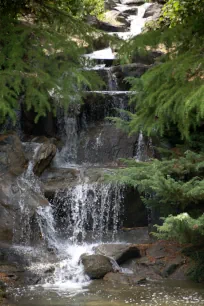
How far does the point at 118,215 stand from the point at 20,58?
5.14m

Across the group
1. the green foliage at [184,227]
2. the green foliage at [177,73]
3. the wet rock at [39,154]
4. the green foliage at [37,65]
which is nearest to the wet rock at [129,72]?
the wet rock at [39,154]

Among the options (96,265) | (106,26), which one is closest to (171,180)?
(96,265)

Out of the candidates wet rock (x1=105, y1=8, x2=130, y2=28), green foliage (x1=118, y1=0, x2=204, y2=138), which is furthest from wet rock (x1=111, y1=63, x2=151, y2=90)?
wet rock (x1=105, y1=8, x2=130, y2=28)

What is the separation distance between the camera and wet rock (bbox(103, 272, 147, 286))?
833 centimetres

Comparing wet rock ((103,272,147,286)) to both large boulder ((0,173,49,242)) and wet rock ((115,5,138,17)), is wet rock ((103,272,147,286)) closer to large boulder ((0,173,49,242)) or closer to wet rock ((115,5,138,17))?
large boulder ((0,173,49,242))

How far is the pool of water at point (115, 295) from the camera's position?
7.09 meters

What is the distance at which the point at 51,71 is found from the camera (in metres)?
7.55

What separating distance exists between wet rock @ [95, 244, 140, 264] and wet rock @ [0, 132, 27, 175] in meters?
2.99

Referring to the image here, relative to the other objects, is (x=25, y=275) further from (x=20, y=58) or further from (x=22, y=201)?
(x=20, y=58)

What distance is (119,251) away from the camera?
9.40 metres

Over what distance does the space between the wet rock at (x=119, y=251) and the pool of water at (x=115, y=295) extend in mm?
1009

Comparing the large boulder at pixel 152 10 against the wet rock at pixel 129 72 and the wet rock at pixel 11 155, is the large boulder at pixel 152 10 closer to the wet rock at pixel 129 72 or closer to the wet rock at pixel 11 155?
the wet rock at pixel 129 72

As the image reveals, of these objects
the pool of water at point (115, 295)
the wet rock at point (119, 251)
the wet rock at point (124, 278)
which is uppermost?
the wet rock at point (119, 251)

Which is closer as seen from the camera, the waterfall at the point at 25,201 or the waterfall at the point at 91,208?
the waterfall at the point at 25,201
